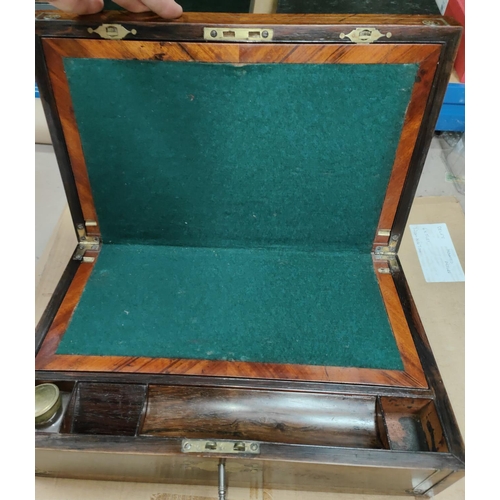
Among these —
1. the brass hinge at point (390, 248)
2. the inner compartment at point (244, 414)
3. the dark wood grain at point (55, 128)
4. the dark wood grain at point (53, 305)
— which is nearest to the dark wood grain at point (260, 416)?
the inner compartment at point (244, 414)

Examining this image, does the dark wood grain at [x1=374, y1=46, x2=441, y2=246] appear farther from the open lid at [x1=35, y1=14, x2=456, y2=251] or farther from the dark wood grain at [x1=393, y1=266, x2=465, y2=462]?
the dark wood grain at [x1=393, y1=266, x2=465, y2=462]

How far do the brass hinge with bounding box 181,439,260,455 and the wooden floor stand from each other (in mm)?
295

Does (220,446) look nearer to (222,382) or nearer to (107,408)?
(222,382)

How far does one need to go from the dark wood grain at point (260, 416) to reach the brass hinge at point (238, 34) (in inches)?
29.5

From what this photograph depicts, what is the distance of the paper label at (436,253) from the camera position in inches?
60.6

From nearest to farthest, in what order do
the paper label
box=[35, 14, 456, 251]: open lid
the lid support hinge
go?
box=[35, 14, 456, 251]: open lid → the lid support hinge → the paper label

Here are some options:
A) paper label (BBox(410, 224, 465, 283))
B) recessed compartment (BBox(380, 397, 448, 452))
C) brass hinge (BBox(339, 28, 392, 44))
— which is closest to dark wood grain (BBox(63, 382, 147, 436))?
recessed compartment (BBox(380, 397, 448, 452))

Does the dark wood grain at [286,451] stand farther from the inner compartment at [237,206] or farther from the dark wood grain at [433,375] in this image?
the inner compartment at [237,206]

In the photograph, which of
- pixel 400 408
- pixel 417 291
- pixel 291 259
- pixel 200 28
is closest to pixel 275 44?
pixel 200 28

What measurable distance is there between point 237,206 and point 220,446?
593 mm

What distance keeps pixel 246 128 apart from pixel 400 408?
2.40 feet

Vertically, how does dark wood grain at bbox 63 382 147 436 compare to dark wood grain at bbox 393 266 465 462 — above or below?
below

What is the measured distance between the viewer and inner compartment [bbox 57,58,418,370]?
996 mm

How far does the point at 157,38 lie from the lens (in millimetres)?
925
